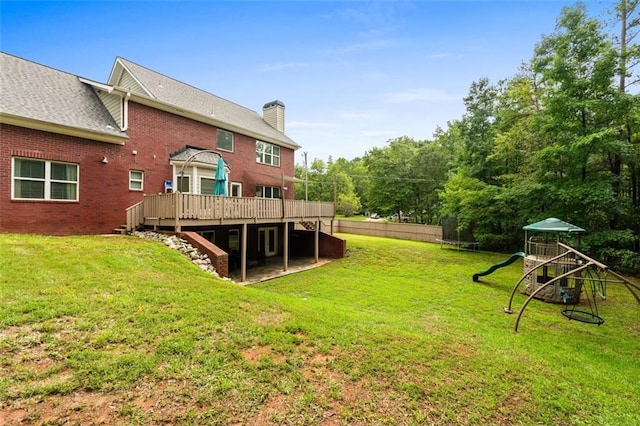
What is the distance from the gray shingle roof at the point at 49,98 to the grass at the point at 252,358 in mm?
4789

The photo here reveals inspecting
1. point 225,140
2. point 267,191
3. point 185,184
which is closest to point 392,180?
point 267,191

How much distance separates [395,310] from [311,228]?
10088 millimetres

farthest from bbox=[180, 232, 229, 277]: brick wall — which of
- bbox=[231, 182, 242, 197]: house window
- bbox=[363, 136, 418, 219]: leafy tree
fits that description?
bbox=[363, 136, 418, 219]: leafy tree

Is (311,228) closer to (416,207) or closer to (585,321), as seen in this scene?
(585,321)

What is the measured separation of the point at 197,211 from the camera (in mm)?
10031

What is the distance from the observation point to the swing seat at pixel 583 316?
25.7ft

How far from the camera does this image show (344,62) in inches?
703

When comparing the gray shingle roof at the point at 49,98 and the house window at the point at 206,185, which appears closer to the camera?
the gray shingle roof at the point at 49,98

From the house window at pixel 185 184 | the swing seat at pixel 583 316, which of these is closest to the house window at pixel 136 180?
the house window at pixel 185 184

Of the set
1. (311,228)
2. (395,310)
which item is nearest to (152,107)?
(311,228)

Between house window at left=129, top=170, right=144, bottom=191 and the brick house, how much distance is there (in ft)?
0.12

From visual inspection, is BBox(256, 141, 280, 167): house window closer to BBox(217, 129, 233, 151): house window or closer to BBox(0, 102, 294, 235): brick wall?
BBox(217, 129, 233, 151): house window

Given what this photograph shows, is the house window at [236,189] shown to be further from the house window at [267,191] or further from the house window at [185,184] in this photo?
the house window at [185,184]

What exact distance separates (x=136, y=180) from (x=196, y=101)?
6201mm
